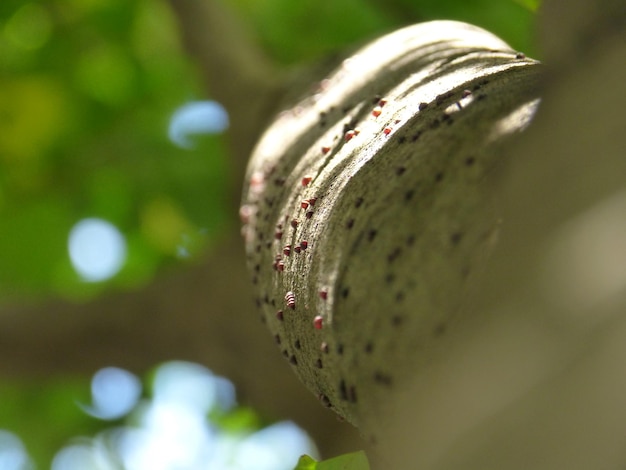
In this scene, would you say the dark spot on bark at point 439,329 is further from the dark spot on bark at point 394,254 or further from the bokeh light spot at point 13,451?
the bokeh light spot at point 13,451

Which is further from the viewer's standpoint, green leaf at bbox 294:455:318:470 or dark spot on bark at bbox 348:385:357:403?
green leaf at bbox 294:455:318:470

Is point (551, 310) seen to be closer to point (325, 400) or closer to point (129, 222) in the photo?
point (325, 400)

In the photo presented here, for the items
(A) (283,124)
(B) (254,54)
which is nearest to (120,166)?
(B) (254,54)

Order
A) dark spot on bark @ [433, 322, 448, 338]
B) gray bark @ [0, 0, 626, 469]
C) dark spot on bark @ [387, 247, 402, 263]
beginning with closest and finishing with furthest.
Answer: gray bark @ [0, 0, 626, 469] → dark spot on bark @ [433, 322, 448, 338] → dark spot on bark @ [387, 247, 402, 263]

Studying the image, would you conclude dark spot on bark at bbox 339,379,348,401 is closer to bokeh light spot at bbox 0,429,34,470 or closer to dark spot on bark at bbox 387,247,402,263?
dark spot on bark at bbox 387,247,402,263

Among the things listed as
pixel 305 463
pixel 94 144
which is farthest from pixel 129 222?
pixel 305 463

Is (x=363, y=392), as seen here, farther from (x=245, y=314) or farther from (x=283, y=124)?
(x=245, y=314)

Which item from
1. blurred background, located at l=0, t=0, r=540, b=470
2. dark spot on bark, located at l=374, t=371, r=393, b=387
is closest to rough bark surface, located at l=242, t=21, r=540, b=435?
dark spot on bark, located at l=374, t=371, r=393, b=387
